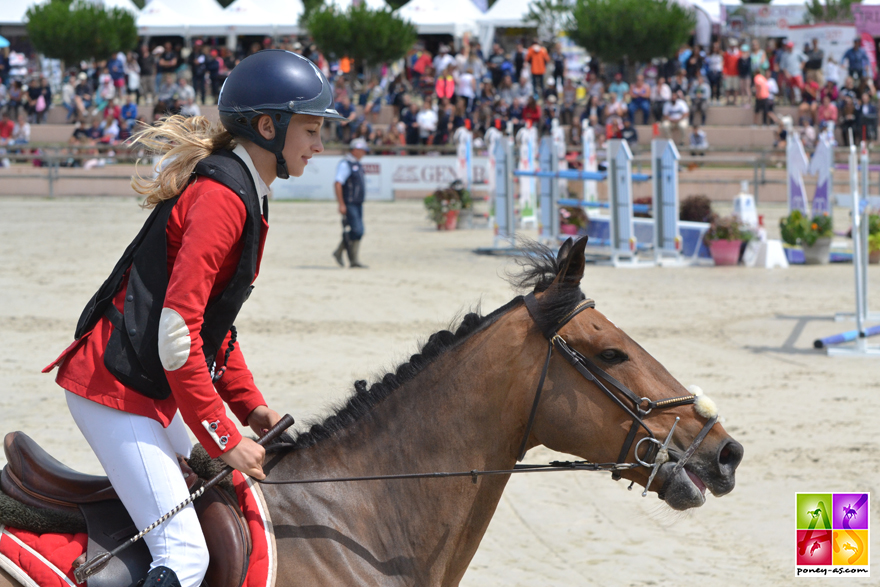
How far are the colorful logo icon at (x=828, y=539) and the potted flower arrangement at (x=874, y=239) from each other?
35.3 ft

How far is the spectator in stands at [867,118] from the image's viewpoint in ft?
77.0

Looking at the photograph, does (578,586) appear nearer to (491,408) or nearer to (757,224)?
(491,408)

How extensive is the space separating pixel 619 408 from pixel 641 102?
24434mm

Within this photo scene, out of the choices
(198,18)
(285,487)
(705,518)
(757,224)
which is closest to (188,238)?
(285,487)

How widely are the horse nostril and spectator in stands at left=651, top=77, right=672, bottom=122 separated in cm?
2375

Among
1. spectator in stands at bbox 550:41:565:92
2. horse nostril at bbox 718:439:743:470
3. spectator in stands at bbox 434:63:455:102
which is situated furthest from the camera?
spectator in stands at bbox 550:41:565:92

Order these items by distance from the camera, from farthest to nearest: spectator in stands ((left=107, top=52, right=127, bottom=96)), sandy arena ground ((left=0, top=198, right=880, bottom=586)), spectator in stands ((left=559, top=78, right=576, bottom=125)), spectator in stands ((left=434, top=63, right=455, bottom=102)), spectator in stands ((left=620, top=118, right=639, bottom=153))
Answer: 1. spectator in stands ((left=107, top=52, right=127, bottom=96))
2. spectator in stands ((left=434, top=63, right=455, bottom=102))
3. spectator in stands ((left=559, top=78, right=576, bottom=125))
4. spectator in stands ((left=620, top=118, right=639, bottom=153))
5. sandy arena ground ((left=0, top=198, right=880, bottom=586))

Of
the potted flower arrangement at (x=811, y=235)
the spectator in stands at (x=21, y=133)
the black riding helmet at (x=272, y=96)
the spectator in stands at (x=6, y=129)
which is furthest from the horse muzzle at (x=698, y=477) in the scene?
the spectator in stands at (x=6, y=129)

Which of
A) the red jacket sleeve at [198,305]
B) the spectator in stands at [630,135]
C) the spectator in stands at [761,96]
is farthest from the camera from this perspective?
the spectator in stands at [761,96]

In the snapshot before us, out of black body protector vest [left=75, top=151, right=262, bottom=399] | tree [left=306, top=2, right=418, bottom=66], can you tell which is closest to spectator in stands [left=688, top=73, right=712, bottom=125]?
tree [left=306, top=2, right=418, bottom=66]

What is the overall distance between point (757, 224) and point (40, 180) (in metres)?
18.8

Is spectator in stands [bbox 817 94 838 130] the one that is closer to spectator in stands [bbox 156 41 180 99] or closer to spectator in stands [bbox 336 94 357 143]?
spectator in stands [bbox 336 94 357 143]

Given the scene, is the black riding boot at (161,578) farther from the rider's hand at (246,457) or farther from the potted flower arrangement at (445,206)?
the potted flower arrangement at (445,206)

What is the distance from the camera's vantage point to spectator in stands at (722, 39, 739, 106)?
88.5 ft
